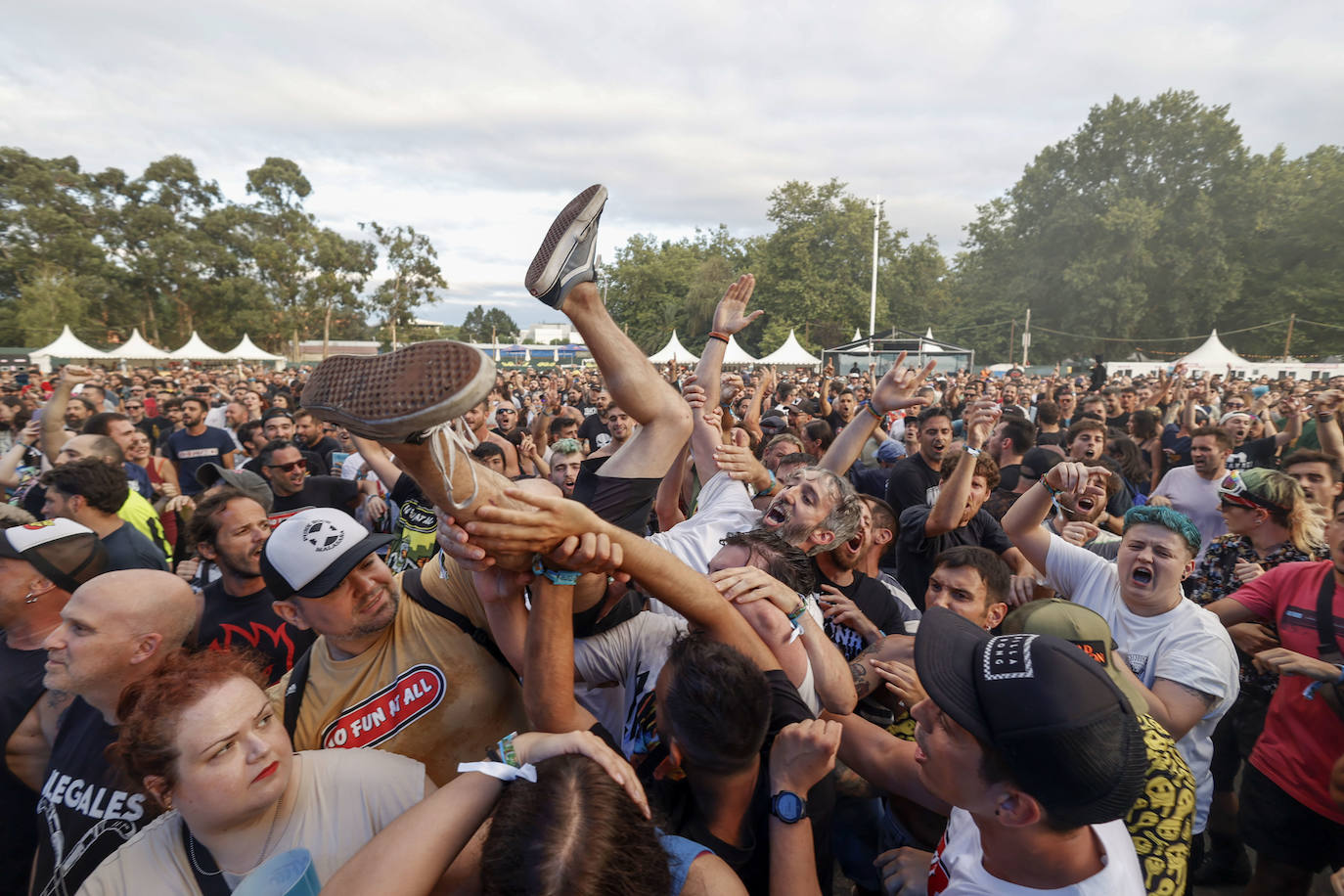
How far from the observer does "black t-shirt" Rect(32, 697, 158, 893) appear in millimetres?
1691

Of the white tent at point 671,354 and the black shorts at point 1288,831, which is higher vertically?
Answer: the white tent at point 671,354

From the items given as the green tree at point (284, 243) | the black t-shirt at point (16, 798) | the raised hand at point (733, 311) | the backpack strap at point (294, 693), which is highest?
the green tree at point (284, 243)

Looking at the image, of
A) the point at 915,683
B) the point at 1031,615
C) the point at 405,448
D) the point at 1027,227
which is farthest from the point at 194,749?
the point at 1027,227

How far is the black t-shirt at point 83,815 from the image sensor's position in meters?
1.69

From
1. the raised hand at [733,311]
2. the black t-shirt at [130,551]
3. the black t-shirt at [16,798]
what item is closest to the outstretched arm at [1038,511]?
the raised hand at [733,311]

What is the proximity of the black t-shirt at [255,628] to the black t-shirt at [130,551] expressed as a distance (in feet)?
2.89

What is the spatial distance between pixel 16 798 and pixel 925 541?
12.7 ft

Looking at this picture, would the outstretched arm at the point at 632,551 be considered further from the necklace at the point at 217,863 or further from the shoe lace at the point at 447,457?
the necklace at the point at 217,863

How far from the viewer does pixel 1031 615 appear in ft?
6.69

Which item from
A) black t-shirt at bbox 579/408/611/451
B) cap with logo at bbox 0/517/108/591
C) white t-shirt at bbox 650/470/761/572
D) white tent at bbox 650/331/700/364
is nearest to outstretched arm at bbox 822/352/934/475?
white t-shirt at bbox 650/470/761/572

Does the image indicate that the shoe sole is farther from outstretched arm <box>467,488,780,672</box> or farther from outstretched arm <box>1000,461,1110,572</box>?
outstretched arm <box>1000,461,1110,572</box>

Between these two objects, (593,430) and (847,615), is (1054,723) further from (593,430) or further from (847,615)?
(593,430)

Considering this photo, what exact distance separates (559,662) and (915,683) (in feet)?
3.90

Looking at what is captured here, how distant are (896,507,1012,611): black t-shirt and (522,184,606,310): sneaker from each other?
2.35 metres
